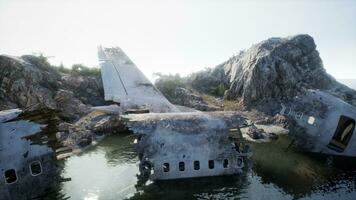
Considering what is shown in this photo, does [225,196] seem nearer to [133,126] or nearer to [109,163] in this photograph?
[133,126]

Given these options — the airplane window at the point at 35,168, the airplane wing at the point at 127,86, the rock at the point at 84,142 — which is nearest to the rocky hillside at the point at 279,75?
the airplane wing at the point at 127,86

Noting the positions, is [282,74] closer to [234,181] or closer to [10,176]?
[234,181]

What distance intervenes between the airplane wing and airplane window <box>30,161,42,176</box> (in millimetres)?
22525

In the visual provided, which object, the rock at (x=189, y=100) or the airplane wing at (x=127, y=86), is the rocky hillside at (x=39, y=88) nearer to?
the airplane wing at (x=127, y=86)

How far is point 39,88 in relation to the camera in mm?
49250

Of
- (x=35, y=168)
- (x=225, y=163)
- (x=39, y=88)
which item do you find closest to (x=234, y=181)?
(x=225, y=163)

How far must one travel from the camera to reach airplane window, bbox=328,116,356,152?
101 ft

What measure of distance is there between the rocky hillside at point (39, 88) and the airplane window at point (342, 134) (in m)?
39.5

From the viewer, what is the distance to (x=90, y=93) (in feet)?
198

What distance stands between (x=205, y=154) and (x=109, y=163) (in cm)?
1252

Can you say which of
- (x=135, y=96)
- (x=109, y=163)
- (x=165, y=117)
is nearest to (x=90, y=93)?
(x=135, y=96)

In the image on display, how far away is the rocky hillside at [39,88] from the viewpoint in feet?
151

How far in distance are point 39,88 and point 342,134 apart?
1938 inches

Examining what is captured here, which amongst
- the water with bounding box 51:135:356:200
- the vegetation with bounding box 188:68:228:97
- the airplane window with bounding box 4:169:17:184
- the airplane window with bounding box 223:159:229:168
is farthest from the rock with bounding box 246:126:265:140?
the airplane window with bounding box 4:169:17:184
